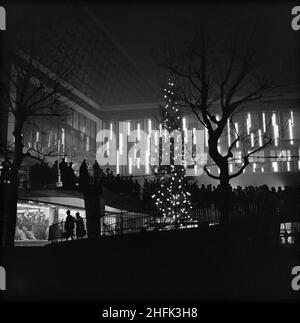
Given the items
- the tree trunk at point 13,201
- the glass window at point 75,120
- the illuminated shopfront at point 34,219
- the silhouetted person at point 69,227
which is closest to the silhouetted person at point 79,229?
the silhouetted person at point 69,227

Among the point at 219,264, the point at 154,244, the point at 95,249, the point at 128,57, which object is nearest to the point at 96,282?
the point at 95,249

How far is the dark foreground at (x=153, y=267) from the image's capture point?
42.9 ft

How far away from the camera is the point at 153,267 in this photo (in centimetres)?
1439

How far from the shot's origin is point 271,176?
37.3 m

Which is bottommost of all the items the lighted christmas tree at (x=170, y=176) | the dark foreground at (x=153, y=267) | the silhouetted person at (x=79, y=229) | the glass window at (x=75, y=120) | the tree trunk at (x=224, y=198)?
the dark foreground at (x=153, y=267)

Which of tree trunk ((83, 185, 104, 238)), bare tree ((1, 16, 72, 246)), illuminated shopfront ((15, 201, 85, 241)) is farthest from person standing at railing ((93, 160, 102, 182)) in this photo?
bare tree ((1, 16, 72, 246))

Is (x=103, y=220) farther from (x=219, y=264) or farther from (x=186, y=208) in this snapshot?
(x=219, y=264)

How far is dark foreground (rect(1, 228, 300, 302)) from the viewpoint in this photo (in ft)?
42.9

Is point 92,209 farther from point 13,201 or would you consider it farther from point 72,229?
point 13,201

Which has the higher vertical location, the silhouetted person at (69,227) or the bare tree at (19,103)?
the bare tree at (19,103)

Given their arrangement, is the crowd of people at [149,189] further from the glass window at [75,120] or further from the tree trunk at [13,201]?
the glass window at [75,120]
